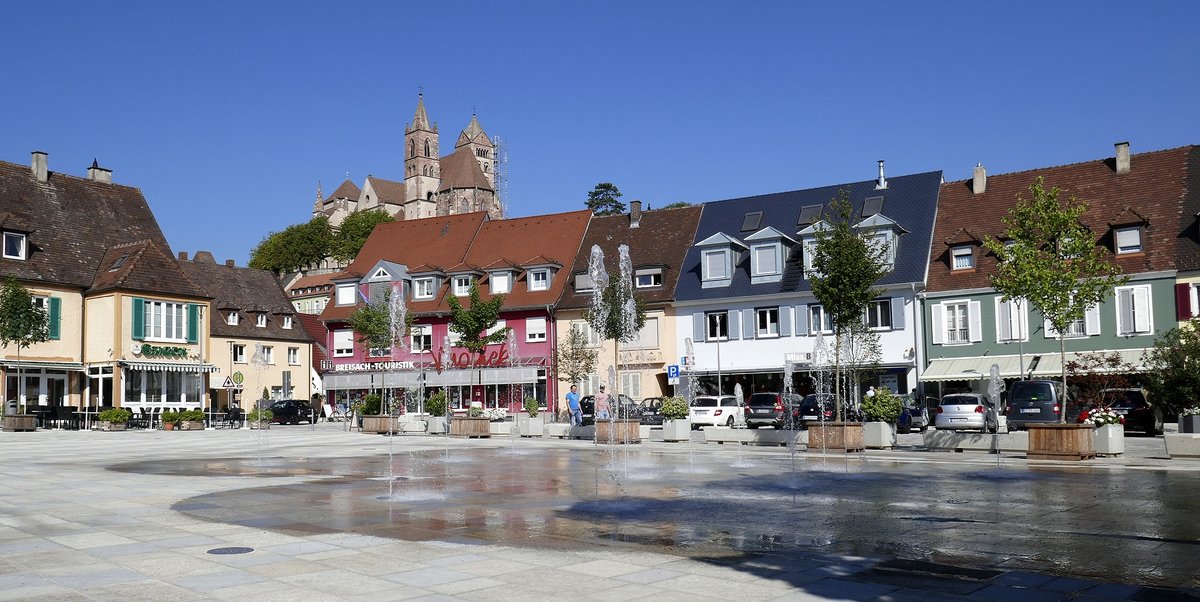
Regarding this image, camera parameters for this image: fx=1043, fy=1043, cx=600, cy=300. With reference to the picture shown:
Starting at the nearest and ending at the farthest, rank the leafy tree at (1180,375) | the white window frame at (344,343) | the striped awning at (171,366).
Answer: the leafy tree at (1180,375) → the striped awning at (171,366) → the white window frame at (344,343)

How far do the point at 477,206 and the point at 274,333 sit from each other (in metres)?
113

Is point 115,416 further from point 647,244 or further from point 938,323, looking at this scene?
point 938,323

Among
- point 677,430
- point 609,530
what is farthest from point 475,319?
point 609,530

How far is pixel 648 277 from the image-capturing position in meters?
56.9

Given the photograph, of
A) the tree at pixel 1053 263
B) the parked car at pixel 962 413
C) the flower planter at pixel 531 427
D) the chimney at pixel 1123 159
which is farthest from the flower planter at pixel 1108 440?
the chimney at pixel 1123 159

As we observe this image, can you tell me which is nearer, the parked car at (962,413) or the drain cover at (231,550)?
the drain cover at (231,550)

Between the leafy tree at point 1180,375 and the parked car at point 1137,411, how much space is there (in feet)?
8.73

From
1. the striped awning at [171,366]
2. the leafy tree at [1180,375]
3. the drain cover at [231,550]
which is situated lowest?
the drain cover at [231,550]

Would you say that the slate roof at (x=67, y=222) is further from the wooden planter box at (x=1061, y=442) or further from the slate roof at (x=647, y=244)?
the wooden planter box at (x=1061, y=442)

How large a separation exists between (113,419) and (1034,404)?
34.8m

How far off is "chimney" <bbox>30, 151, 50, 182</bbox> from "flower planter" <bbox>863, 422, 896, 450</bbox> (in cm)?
4568

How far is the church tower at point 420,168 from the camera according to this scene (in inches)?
7539

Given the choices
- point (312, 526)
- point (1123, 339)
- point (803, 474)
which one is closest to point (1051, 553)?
point (312, 526)

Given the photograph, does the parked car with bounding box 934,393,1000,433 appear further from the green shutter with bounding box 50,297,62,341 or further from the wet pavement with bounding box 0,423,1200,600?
the green shutter with bounding box 50,297,62,341
